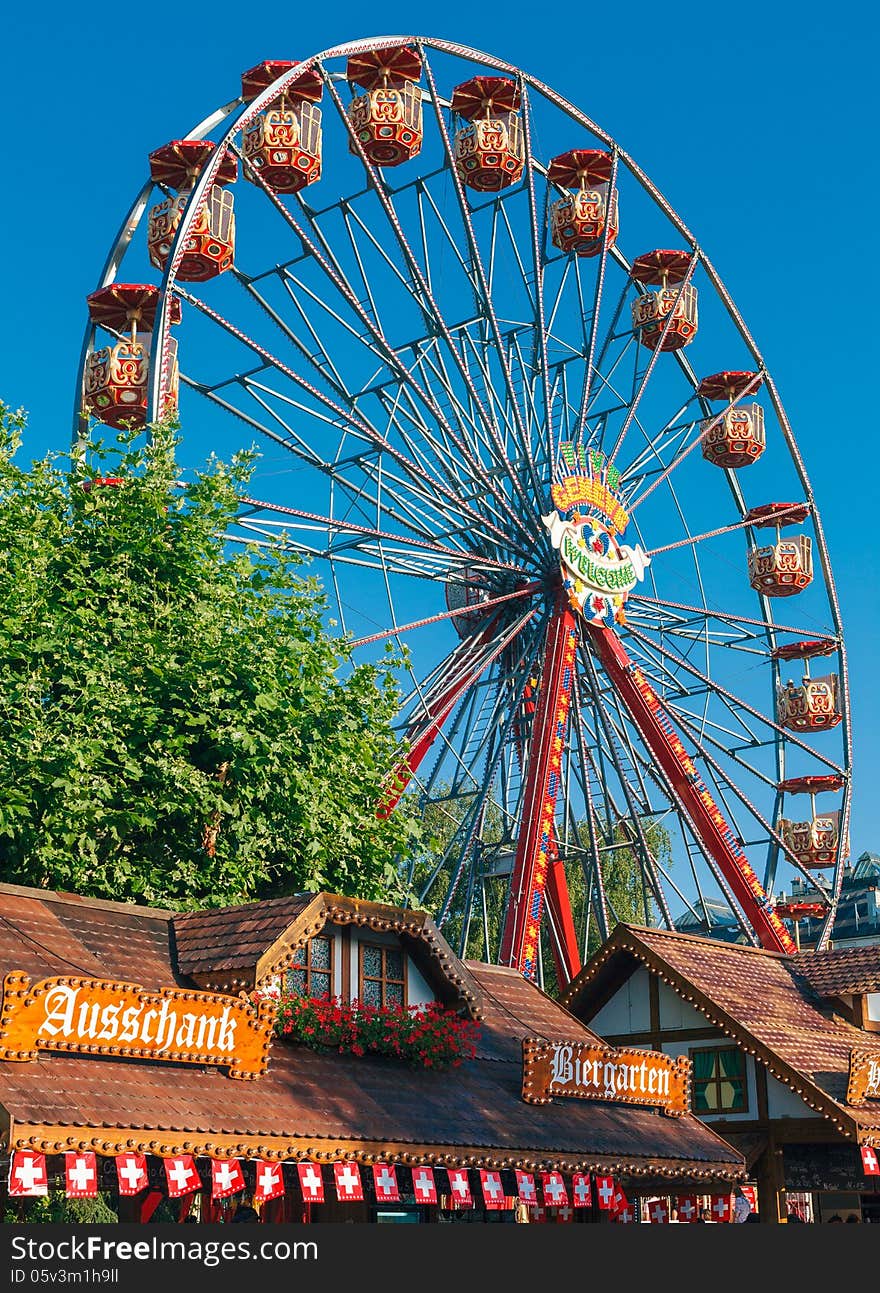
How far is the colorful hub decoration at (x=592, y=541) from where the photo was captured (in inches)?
1255

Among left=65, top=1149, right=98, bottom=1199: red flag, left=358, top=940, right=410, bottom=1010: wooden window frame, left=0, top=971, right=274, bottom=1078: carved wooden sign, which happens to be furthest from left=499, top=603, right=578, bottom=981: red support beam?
left=65, top=1149, right=98, bottom=1199: red flag

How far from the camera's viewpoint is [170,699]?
72.4 ft

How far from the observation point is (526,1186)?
17.2m

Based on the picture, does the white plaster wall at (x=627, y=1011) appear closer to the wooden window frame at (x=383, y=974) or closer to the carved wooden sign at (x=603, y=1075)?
the carved wooden sign at (x=603, y=1075)

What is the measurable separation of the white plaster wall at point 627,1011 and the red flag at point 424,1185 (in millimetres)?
9382

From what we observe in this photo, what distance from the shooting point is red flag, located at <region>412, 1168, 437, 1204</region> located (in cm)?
1602

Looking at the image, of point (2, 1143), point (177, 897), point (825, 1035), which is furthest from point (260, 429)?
point (2, 1143)

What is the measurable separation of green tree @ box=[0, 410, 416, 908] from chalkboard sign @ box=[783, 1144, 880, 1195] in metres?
7.03

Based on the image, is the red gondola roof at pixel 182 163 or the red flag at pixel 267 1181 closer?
the red flag at pixel 267 1181

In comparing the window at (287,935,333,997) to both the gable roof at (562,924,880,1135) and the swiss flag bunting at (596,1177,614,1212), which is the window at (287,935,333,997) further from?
the gable roof at (562,924,880,1135)

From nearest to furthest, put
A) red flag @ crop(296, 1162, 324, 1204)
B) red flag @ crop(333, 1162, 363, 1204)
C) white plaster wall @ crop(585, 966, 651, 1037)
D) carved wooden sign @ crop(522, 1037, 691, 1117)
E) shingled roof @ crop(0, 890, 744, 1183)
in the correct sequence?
shingled roof @ crop(0, 890, 744, 1183) < red flag @ crop(296, 1162, 324, 1204) < red flag @ crop(333, 1162, 363, 1204) < carved wooden sign @ crop(522, 1037, 691, 1117) < white plaster wall @ crop(585, 966, 651, 1037)

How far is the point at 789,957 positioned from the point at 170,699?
12.3 m

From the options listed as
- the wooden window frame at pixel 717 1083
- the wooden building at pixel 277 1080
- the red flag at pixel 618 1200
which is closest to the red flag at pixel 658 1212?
the wooden building at pixel 277 1080

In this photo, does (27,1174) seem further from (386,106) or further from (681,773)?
(386,106)
